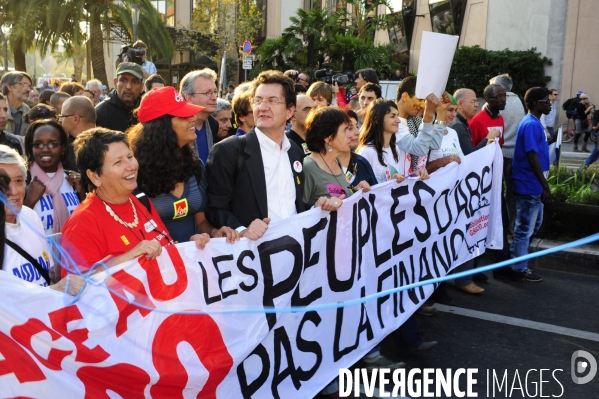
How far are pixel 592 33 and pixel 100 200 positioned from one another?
1927 centimetres

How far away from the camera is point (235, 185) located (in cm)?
385

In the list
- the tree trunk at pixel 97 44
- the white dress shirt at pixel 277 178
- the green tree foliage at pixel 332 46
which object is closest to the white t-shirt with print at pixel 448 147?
the white dress shirt at pixel 277 178

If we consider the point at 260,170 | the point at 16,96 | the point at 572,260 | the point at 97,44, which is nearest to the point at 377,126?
the point at 260,170

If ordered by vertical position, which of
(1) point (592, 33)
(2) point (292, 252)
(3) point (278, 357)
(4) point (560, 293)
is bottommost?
(4) point (560, 293)

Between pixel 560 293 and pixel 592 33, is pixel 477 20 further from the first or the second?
pixel 560 293

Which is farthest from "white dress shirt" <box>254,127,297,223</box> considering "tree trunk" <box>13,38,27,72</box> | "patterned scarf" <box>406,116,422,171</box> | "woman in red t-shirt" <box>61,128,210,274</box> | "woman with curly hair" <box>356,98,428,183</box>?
"tree trunk" <box>13,38,27,72</box>

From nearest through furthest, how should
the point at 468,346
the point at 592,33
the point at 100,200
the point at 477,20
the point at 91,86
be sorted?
the point at 100,200, the point at 468,346, the point at 91,86, the point at 592,33, the point at 477,20

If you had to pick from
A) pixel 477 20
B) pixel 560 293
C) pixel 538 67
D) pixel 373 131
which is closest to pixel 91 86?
pixel 373 131

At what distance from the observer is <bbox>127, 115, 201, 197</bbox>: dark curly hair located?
11.6 feet

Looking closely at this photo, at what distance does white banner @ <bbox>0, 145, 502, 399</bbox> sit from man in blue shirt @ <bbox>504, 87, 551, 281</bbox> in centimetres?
181

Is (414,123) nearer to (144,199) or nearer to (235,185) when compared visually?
(235,185)

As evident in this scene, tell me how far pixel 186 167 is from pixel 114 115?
251 cm

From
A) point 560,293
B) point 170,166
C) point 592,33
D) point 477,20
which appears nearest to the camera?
point 170,166

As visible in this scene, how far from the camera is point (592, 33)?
63.3 ft
